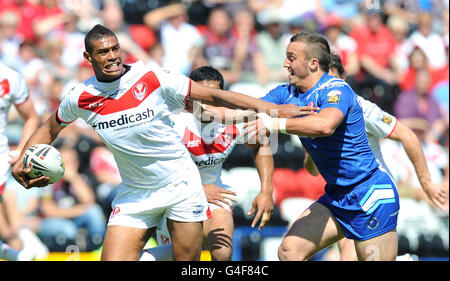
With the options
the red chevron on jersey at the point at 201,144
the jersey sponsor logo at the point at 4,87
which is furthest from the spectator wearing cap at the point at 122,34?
the red chevron on jersey at the point at 201,144

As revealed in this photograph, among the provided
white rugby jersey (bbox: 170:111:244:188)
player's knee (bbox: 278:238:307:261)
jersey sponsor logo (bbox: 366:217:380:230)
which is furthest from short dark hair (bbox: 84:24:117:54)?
jersey sponsor logo (bbox: 366:217:380:230)

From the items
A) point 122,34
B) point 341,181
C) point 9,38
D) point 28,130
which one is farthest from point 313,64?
point 9,38

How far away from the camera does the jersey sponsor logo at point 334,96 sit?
5.61 metres

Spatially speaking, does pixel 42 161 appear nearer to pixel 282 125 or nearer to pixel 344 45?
pixel 282 125

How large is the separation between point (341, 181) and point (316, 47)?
1.26 metres

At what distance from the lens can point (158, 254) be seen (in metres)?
6.25

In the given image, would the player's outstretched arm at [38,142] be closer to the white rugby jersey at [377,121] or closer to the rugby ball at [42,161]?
the rugby ball at [42,161]

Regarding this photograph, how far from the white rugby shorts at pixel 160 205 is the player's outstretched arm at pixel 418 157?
2.29 metres

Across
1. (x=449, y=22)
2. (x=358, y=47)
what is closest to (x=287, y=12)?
(x=358, y=47)

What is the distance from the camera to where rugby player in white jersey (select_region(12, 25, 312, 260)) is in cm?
557

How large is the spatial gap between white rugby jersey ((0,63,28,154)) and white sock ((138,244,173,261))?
2335 millimetres

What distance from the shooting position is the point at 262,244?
9758 mm

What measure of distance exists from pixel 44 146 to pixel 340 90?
266 centimetres

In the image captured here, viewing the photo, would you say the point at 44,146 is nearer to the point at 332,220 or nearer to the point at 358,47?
the point at 332,220
